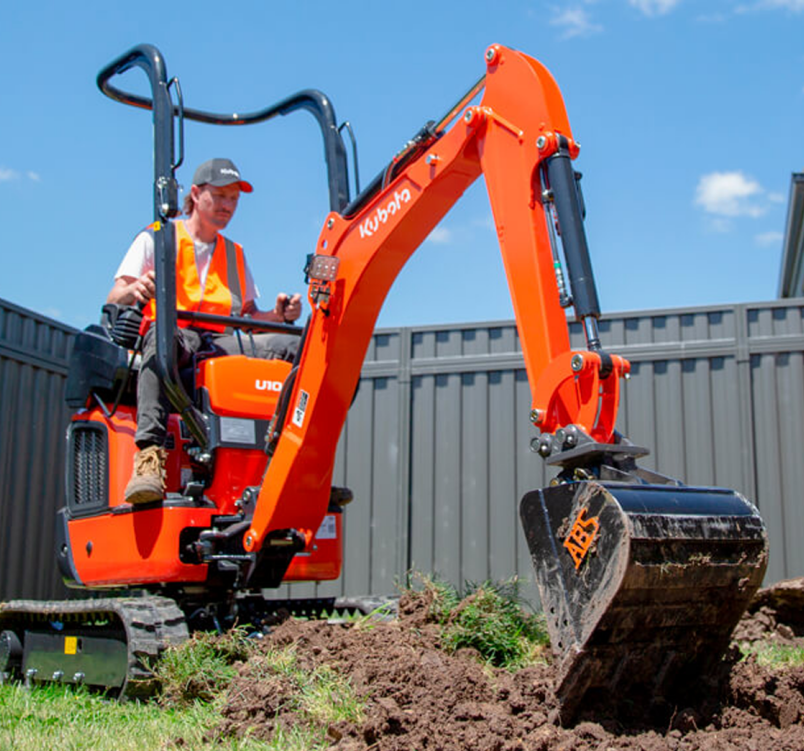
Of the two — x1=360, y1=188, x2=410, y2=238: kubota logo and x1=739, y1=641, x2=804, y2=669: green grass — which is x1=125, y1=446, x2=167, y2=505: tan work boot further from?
x1=739, y1=641, x2=804, y2=669: green grass

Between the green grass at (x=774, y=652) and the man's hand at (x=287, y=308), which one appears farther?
the man's hand at (x=287, y=308)

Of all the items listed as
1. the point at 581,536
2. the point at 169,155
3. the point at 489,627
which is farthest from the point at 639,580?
the point at 169,155

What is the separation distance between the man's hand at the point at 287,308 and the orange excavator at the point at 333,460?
0.22 meters

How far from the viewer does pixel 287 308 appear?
217 inches

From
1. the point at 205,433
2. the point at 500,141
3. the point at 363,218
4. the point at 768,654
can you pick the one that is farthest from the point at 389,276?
the point at 768,654

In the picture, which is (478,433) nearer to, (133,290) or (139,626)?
(133,290)

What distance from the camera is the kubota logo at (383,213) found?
4234 millimetres

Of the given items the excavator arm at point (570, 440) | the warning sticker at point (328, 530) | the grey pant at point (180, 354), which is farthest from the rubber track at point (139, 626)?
the excavator arm at point (570, 440)

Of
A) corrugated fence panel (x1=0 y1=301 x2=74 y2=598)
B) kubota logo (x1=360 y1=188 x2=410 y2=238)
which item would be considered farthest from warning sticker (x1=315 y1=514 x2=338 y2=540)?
corrugated fence panel (x1=0 y1=301 x2=74 y2=598)

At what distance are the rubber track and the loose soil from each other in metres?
0.54

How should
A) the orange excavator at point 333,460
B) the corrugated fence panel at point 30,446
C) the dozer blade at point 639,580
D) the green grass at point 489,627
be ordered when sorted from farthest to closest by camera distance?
the corrugated fence panel at point 30,446 < the green grass at point 489,627 < the orange excavator at point 333,460 < the dozer blade at point 639,580

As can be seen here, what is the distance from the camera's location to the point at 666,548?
295 centimetres

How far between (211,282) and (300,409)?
3.77 feet

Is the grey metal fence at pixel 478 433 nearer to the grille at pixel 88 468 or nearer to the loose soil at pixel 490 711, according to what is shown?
the grille at pixel 88 468
